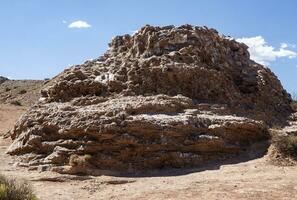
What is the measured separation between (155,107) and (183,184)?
3.18 meters

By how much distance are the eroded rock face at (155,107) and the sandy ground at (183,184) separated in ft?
2.04

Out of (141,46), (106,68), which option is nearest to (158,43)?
(141,46)

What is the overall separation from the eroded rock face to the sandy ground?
24.5 inches

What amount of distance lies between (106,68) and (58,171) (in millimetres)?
4647

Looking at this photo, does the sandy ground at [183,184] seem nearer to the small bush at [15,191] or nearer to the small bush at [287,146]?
the small bush at [287,146]

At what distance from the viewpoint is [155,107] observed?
12547 millimetres

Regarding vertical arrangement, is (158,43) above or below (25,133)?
above

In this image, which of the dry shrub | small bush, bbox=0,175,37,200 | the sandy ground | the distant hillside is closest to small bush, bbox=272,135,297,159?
the sandy ground

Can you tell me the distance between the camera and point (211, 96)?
46.3 ft

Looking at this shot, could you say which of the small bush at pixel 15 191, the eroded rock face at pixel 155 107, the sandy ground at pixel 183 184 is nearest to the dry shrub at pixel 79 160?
the eroded rock face at pixel 155 107

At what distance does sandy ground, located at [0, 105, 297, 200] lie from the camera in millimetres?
9070

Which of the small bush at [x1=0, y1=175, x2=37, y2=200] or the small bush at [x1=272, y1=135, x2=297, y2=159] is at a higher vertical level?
the small bush at [x1=272, y1=135, x2=297, y2=159]

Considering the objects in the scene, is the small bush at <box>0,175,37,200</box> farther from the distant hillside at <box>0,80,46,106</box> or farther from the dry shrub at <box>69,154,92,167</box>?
the distant hillside at <box>0,80,46,106</box>

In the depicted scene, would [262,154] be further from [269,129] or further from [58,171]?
[58,171]
